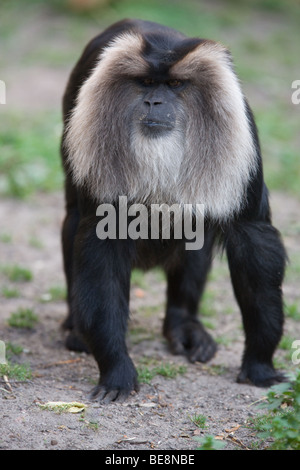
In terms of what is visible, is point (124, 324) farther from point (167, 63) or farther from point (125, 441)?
point (167, 63)

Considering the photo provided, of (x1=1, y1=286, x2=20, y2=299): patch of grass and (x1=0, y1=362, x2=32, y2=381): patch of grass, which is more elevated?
(x1=1, y1=286, x2=20, y2=299): patch of grass

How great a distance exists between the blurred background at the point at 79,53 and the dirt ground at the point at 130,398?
1.32m

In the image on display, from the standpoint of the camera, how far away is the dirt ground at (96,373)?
3.62 metres

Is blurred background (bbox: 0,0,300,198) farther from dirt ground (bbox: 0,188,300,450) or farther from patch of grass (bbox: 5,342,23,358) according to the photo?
patch of grass (bbox: 5,342,23,358)

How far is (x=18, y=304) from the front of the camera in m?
5.68

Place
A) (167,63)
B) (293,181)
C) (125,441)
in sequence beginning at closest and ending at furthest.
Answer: (125,441), (167,63), (293,181)

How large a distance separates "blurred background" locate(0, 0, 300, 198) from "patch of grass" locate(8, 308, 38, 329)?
210cm

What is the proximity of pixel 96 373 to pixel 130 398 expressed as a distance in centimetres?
46

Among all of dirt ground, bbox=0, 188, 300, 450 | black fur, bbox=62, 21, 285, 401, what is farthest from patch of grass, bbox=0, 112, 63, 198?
black fur, bbox=62, 21, 285, 401

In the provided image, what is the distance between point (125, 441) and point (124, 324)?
775mm

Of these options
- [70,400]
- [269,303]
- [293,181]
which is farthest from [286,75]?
[70,400]

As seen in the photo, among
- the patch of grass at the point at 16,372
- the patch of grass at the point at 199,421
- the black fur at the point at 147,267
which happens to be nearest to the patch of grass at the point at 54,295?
the black fur at the point at 147,267


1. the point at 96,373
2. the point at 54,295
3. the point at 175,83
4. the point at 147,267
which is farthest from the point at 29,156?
the point at 175,83

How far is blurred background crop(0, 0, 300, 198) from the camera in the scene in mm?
7801
